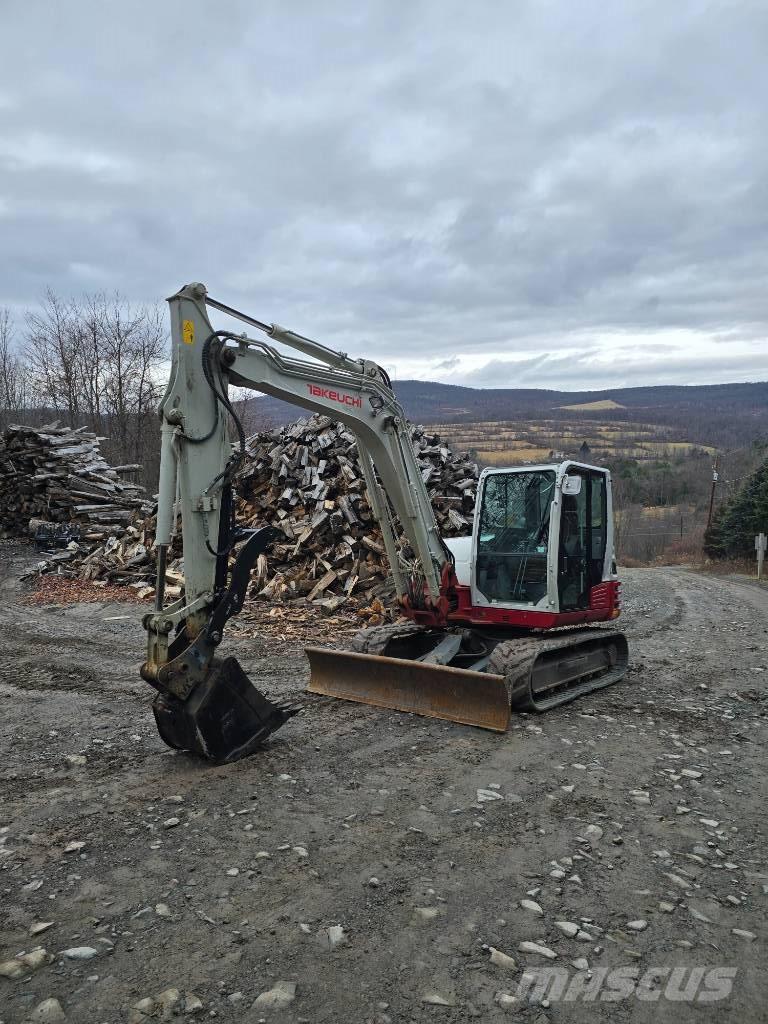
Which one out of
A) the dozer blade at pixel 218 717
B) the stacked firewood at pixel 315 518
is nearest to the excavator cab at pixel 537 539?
the dozer blade at pixel 218 717

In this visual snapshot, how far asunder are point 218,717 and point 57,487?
48.8 ft

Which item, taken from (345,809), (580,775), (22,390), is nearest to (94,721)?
(345,809)

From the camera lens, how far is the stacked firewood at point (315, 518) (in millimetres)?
12070

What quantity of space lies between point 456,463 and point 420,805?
31.4ft

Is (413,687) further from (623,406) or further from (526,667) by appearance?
(623,406)

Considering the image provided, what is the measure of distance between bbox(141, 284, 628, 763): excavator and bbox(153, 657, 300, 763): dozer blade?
0.01m

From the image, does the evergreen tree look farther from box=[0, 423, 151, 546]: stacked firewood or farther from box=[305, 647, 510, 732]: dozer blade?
box=[305, 647, 510, 732]: dozer blade

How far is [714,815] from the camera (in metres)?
4.86

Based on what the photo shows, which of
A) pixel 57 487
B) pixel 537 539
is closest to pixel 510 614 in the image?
pixel 537 539

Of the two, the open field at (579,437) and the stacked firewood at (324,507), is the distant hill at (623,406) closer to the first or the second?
the open field at (579,437)

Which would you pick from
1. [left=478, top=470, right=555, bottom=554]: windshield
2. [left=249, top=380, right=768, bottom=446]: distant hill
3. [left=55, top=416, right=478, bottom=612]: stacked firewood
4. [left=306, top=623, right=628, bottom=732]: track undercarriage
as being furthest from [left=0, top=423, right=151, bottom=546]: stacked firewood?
[left=249, top=380, right=768, bottom=446]: distant hill

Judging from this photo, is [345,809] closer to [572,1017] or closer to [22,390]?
[572,1017]

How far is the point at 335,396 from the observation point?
6773 mm
